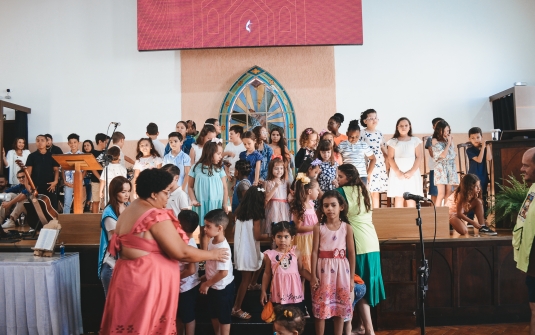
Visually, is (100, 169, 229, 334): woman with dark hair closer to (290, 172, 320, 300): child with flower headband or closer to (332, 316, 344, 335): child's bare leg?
(332, 316, 344, 335): child's bare leg

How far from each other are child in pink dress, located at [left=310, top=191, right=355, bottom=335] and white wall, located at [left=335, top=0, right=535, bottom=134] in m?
5.35

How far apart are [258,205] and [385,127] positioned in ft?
16.6

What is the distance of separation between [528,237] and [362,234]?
4.62ft

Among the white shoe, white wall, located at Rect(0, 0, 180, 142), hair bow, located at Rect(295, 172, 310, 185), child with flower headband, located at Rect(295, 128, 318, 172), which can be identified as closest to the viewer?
hair bow, located at Rect(295, 172, 310, 185)

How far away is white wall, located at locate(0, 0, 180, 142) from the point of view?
9.29 meters

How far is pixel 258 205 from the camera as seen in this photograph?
477 cm

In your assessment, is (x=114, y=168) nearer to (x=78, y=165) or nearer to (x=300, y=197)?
(x=78, y=165)

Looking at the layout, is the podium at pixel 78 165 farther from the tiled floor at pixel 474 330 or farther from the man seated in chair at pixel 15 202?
the tiled floor at pixel 474 330

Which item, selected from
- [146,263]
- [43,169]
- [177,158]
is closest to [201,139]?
[177,158]

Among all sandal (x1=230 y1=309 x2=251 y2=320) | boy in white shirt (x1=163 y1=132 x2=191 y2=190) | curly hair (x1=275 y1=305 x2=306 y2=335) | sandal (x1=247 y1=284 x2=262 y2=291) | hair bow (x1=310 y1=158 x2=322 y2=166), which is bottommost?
sandal (x1=230 y1=309 x2=251 y2=320)

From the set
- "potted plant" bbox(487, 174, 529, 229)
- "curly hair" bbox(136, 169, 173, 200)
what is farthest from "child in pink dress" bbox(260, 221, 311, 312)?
"potted plant" bbox(487, 174, 529, 229)

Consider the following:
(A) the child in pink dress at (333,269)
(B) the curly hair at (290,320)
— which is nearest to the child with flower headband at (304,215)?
(A) the child in pink dress at (333,269)

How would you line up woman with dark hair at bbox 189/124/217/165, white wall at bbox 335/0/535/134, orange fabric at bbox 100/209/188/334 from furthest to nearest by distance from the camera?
white wall at bbox 335/0/535/134 < woman with dark hair at bbox 189/124/217/165 < orange fabric at bbox 100/209/188/334

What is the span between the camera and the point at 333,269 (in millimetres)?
4113
